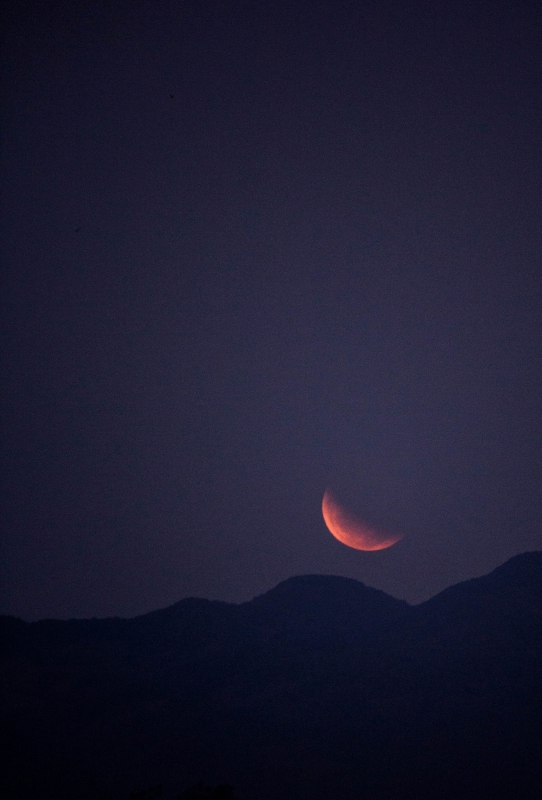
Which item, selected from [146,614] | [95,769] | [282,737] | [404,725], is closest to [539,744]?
[404,725]

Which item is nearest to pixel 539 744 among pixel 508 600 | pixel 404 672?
pixel 404 672

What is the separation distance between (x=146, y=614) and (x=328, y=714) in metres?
65.7

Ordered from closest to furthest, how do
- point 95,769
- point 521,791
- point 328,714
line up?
point 521,791
point 95,769
point 328,714

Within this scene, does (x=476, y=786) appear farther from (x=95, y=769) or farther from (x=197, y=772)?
(x=95, y=769)

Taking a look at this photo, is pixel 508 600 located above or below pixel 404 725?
above

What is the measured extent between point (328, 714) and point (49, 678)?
175 feet

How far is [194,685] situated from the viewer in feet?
352

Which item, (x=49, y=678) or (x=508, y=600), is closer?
(x=49, y=678)

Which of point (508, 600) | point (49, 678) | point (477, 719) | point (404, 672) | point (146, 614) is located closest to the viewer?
point (477, 719)

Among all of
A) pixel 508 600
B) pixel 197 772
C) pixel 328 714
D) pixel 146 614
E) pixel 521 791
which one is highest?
pixel 146 614

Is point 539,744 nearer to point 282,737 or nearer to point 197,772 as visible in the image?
point 282,737

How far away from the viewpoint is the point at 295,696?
97625mm

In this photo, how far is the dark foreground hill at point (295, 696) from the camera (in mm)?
71688

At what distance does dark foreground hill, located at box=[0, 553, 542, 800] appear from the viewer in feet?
235
